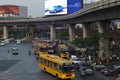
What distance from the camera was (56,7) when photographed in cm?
18638

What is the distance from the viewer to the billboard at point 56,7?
183m

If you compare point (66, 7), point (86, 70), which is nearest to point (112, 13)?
point (86, 70)

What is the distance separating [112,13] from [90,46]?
15903 mm

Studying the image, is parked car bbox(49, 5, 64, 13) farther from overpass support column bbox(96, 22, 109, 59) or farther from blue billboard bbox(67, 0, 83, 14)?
overpass support column bbox(96, 22, 109, 59)

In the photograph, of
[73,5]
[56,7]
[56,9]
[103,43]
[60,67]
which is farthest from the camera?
[56,7]

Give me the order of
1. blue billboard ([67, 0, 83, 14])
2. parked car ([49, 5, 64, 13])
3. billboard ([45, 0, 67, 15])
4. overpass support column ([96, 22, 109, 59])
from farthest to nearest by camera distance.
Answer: parked car ([49, 5, 64, 13])
billboard ([45, 0, 67, 15])
blue billboard ([67, 0, 83, 14])
overpass support column ([96, 22, 109, 59])

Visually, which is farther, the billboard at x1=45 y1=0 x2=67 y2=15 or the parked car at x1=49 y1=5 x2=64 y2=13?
the parked car at x1=49 y1=5 x2=64 y2=13

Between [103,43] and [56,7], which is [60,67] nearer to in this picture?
[103,43]

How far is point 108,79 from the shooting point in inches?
1816

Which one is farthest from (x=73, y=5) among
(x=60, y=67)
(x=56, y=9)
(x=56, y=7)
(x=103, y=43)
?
(x=60, y=67)

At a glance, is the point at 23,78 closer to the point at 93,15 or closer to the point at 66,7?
the point at 93,15

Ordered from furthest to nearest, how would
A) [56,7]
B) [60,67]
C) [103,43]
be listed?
[56,7] < [103,43] < [60,67]

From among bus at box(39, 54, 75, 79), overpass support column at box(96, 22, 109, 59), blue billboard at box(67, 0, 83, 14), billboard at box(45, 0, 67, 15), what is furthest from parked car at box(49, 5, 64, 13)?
bus at box(39, 54, 75, 79)

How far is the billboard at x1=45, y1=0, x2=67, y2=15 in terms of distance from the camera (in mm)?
183375
